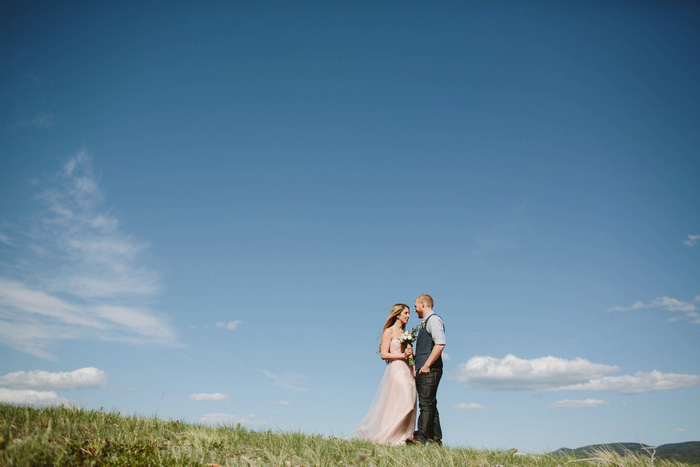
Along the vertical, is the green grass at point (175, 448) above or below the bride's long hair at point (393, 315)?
below

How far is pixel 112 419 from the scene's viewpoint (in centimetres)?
746

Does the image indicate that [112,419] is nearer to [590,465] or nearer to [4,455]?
[4,455]

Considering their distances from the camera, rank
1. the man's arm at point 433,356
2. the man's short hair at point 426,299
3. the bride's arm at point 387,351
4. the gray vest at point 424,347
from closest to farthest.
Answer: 1. the man's arm at point 433,356
2. the gray vest at point 424,347
3. the man's short hair at point 426,299
4. the bride's arm at point 387,351

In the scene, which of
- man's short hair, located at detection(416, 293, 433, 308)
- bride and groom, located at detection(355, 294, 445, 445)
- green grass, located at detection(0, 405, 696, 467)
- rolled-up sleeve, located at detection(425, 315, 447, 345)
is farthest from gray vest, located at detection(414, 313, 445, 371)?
green grass, located at detection(0, 405, 696, 467)

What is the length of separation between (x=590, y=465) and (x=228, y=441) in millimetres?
5770

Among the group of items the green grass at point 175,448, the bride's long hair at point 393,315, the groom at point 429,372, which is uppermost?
the bride's long hair at point 393,315

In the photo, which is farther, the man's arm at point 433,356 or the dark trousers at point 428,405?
the man's arm at point 433,356

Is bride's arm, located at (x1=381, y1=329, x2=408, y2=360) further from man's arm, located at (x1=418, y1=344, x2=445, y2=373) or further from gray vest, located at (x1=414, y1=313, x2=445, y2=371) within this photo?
man's arm, located at (x1=418, y1=344, x2=445, y2=373)

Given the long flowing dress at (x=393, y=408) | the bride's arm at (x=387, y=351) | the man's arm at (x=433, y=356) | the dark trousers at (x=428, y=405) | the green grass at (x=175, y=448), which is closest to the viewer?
the green grass at (x=175, y=448)

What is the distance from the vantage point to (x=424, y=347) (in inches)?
423

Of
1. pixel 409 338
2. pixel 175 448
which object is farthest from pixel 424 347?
pixel 175 448

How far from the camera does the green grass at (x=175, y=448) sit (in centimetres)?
491

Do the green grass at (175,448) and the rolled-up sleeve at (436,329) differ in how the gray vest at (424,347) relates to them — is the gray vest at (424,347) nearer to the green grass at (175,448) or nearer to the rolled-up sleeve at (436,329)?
the rolled-up sleeve at (436,329)

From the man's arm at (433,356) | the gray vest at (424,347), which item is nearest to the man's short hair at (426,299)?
the gray vest at (424,347)
